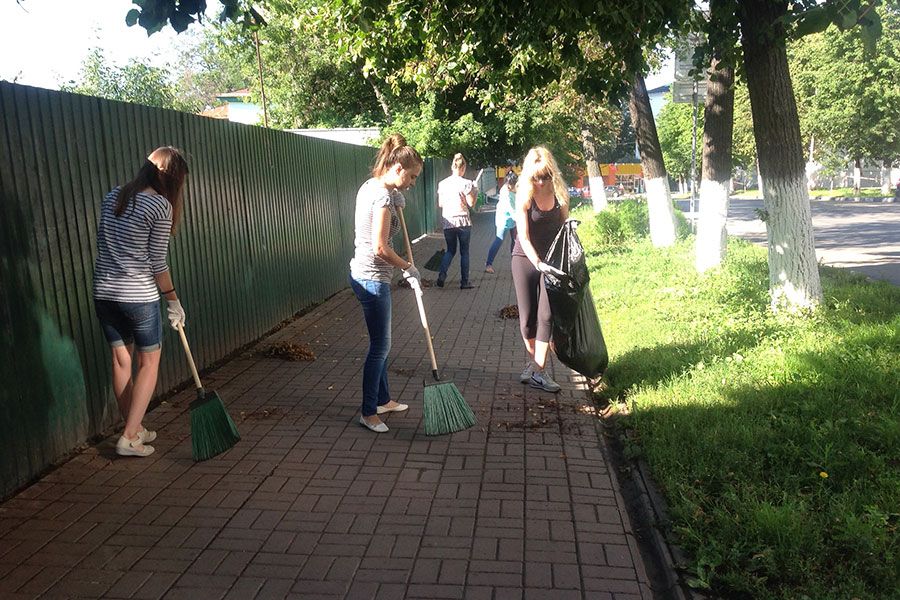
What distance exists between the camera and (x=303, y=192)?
9633 mm

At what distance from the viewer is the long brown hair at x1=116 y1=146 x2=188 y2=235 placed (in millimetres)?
4188

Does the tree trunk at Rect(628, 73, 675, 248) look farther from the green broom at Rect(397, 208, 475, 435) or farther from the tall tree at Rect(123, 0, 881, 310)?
the green broom at Rect(397, 208, 475, 435)

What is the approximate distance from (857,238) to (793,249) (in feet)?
41.4

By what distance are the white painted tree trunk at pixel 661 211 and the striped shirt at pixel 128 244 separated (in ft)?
35.6

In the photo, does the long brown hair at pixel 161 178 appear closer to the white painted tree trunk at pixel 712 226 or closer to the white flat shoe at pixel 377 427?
the white flat shoe at pixel 377 427

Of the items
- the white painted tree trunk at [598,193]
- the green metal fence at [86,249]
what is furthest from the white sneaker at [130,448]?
the white painted tree trunk at [598,193]

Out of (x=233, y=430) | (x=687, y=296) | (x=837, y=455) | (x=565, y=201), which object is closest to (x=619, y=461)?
(x=837, y=455)

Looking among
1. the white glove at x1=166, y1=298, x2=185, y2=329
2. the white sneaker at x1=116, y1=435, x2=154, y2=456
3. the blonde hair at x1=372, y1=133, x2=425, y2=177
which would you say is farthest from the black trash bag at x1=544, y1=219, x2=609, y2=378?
the white sneaker at x1=116, y1=435, x2=154, y2=456

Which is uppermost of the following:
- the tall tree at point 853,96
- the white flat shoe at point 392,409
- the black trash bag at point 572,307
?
the tall tree at point 853,96

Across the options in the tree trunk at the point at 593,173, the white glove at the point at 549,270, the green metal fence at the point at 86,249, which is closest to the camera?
the green metal fence at the point at 86,249

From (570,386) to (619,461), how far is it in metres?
1.46

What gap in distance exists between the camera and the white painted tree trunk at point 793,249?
23.1 feet

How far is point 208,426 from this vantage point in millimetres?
4402

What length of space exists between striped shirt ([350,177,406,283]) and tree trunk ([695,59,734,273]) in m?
6.61
